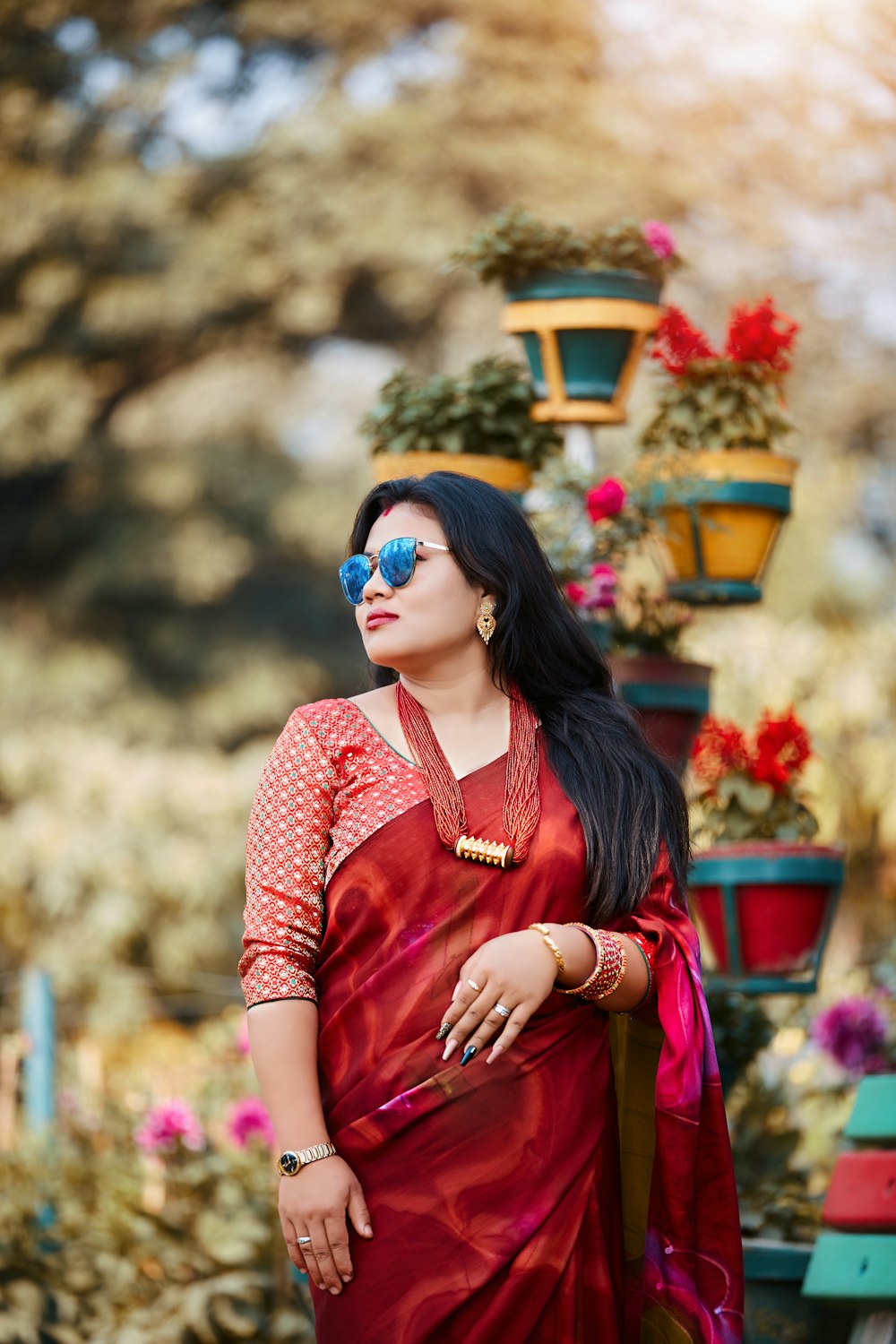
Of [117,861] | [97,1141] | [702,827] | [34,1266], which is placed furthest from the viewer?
[117,861]

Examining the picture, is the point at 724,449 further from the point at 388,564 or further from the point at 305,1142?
the point at 305,1142

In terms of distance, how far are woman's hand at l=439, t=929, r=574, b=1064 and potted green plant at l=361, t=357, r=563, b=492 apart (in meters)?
1.68

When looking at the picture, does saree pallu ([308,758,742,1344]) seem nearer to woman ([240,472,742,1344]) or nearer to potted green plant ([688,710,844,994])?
woman ([240,472,742,1344])

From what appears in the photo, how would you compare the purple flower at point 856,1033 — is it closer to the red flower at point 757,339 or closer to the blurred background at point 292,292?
the red flower at point 757,339

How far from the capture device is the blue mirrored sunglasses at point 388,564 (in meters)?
2.10

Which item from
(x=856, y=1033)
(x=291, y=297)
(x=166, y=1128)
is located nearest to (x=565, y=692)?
(x=856, y=1033)

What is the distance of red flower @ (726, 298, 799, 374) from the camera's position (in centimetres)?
351

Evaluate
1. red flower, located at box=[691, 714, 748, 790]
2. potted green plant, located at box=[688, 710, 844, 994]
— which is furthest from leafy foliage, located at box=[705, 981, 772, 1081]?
red flower, located at box=[691, 714, 748, 790]

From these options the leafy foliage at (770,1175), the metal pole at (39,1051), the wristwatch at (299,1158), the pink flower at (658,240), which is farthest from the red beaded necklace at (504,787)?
the metal pole at (39,1051)

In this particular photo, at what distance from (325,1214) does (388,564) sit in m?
0.76

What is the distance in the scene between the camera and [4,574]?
41.2ft

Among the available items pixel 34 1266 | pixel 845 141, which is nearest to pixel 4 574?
pixel 845 141

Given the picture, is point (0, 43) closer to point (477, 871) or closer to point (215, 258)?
point (215, 258)

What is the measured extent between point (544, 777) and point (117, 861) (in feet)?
29.0
